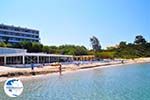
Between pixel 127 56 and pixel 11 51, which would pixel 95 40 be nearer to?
pixel 127 56

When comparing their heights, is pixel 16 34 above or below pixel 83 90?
above

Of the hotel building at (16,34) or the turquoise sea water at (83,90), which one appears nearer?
the turquoise sea water at (83,90)

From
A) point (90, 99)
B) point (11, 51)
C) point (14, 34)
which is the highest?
point (14, 34)

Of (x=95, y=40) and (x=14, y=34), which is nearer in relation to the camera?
(x=14, y=34)

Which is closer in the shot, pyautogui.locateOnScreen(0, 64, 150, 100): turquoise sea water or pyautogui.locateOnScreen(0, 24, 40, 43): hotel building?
pyautogui.locateOnScreen(0, 64, 150, 100): turquoise sea water

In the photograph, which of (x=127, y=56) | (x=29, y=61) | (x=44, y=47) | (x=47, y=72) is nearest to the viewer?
(x=47, y=72)

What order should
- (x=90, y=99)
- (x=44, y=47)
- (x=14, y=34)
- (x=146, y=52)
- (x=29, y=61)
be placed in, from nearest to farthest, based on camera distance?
(x=90, y=99) < (x=29, y=61) < (x=44, y=47) < (x=14, y=34) < (x=146, y=52)

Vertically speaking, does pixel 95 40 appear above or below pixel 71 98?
above

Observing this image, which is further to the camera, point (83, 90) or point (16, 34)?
point (16, 34)

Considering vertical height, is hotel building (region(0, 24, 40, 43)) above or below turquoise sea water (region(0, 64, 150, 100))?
above

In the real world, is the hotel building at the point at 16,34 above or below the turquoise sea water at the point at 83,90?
above

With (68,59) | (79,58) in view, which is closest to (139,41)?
(79,58)

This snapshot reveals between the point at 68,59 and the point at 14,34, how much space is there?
3649 cm

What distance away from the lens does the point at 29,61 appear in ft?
197
